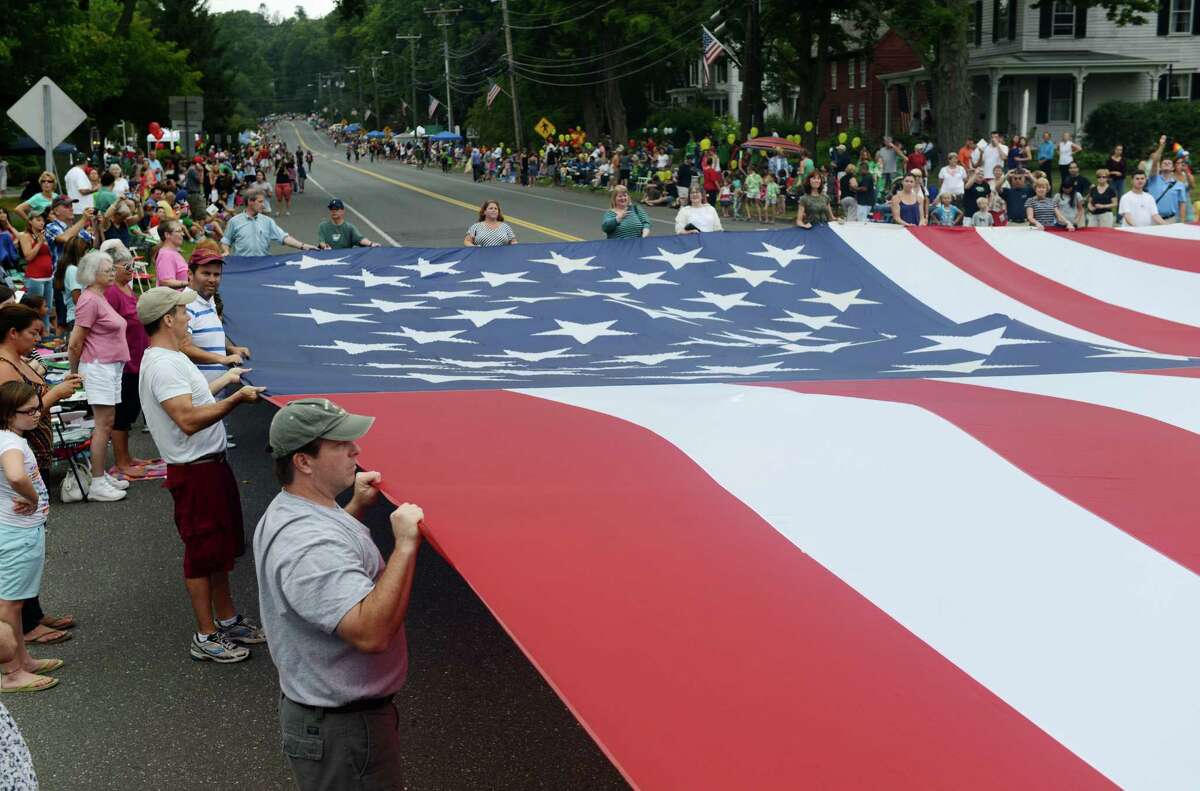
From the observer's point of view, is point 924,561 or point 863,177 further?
point 863,177

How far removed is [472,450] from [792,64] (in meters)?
44.2

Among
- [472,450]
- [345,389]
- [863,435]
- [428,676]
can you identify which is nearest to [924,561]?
[863,435]

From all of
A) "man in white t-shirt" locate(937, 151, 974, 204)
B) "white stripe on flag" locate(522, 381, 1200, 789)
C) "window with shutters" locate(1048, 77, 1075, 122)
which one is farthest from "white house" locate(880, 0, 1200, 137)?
"white stripe on flag" locate(522, 381, 1200, 789)

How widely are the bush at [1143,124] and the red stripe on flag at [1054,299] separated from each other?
3302cm

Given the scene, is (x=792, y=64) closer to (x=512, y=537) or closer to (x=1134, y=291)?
(x=1134, y=291)

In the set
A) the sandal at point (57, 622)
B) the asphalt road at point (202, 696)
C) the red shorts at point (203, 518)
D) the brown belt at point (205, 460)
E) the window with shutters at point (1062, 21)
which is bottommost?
the asphalt road at point (202, 696)

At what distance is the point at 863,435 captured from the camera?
5168mm

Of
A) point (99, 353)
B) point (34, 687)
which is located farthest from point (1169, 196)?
point (34, 687)

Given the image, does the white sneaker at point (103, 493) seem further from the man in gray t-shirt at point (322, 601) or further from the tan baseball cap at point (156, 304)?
the man in gray t-shirt at point (322, 601)

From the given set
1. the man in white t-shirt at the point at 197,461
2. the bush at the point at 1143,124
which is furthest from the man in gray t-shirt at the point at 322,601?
the bush at the point at 1143,124

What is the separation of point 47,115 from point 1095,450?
13.3 m

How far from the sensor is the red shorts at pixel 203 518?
19.7 feet

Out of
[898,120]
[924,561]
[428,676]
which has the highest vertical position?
[898,120]

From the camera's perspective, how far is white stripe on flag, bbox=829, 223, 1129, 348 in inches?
409
